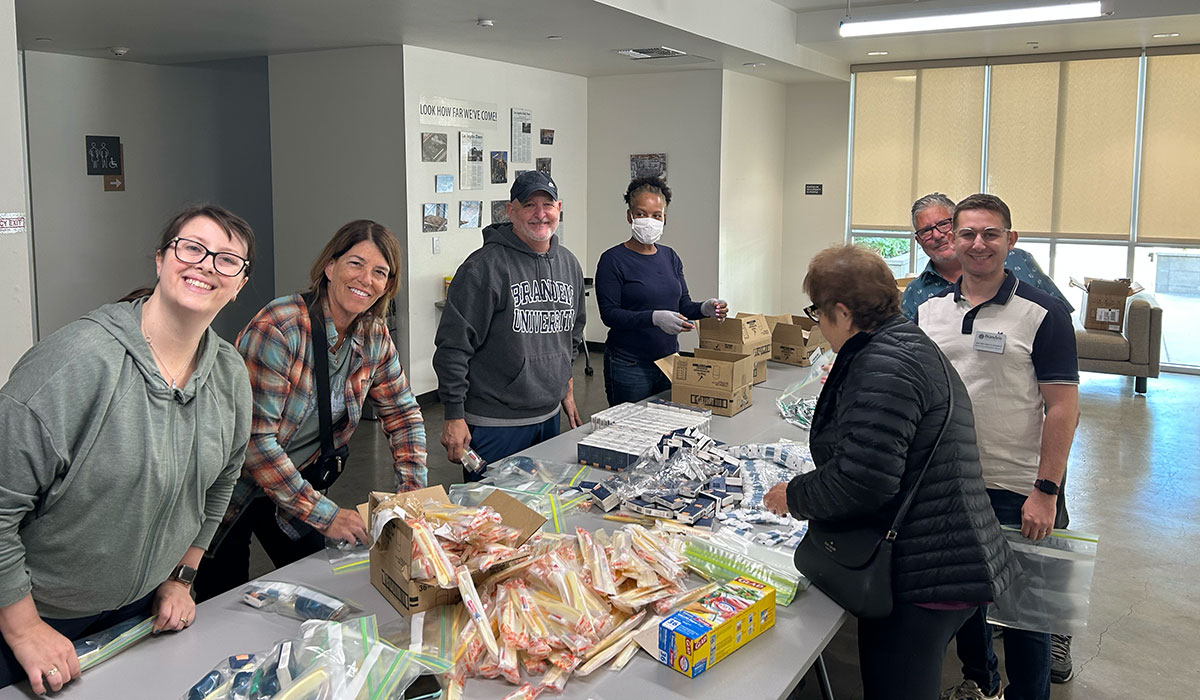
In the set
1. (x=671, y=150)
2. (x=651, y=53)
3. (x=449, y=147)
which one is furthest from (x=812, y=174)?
(x=449, y=147)

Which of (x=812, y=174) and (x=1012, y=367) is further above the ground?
(x=812, y=174)

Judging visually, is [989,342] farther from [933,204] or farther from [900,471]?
[933,204]

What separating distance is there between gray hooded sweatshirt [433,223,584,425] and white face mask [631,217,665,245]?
795 mm

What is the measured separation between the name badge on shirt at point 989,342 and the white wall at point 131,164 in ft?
20.6

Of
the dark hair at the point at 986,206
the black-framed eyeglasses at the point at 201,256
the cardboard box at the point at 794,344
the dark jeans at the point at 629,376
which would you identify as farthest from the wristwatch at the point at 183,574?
the cardboard box at the point at 794,344

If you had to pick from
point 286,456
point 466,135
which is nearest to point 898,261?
point 466,135

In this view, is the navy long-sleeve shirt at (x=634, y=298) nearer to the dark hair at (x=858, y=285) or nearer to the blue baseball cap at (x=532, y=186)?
the blue baseball cap at (x=532, y=186)

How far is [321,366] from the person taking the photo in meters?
2.29

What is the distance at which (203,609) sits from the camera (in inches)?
76.7

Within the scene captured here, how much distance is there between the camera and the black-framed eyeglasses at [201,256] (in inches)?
66.0

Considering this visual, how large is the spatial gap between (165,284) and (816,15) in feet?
23.3

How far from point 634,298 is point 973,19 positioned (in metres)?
3.74

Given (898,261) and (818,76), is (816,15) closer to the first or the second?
(818,76)

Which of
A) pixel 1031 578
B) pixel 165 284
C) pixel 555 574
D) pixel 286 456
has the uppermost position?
pixel 165 284
